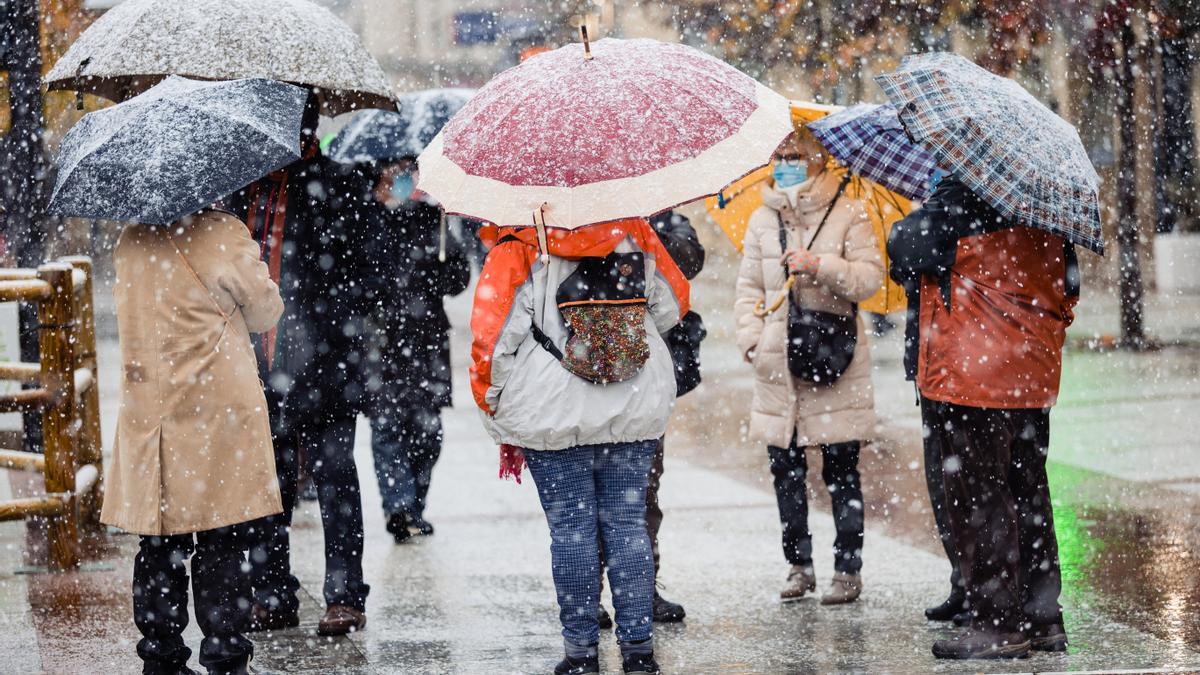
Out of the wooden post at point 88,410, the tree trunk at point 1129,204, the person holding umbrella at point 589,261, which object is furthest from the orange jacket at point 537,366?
the tree trunk at point 1129,204

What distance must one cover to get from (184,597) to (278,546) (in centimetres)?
86

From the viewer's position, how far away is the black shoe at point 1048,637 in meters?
5.26

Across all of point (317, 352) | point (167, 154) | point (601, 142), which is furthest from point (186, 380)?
point (601, 142)

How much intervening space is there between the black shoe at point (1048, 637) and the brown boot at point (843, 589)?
0.94m

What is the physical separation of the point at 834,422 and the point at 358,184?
218 cm

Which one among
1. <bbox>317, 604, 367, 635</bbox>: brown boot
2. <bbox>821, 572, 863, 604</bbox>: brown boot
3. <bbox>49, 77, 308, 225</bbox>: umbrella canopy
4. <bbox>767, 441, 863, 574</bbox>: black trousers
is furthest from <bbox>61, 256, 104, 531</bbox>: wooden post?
<bbox>821, 572, 863, 604</bbox>: brown boot

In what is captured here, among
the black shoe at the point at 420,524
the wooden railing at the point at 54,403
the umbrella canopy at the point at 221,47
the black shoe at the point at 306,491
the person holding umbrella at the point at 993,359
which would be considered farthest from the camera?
the black shoe at the point at 306,491

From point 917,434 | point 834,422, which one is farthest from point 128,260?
point 917,434

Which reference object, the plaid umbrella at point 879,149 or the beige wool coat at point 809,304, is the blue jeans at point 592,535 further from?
the plaid umbrella at point 879,149

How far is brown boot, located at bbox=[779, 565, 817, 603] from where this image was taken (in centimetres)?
619

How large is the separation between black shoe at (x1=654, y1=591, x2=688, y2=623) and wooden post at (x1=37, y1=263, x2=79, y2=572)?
2802 millimetres

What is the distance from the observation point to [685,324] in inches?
234

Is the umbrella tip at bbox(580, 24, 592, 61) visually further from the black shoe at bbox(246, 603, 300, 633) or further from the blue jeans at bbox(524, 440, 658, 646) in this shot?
the black shoe at bbox(246, 603, 300, 633)

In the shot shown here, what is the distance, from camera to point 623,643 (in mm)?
4969
